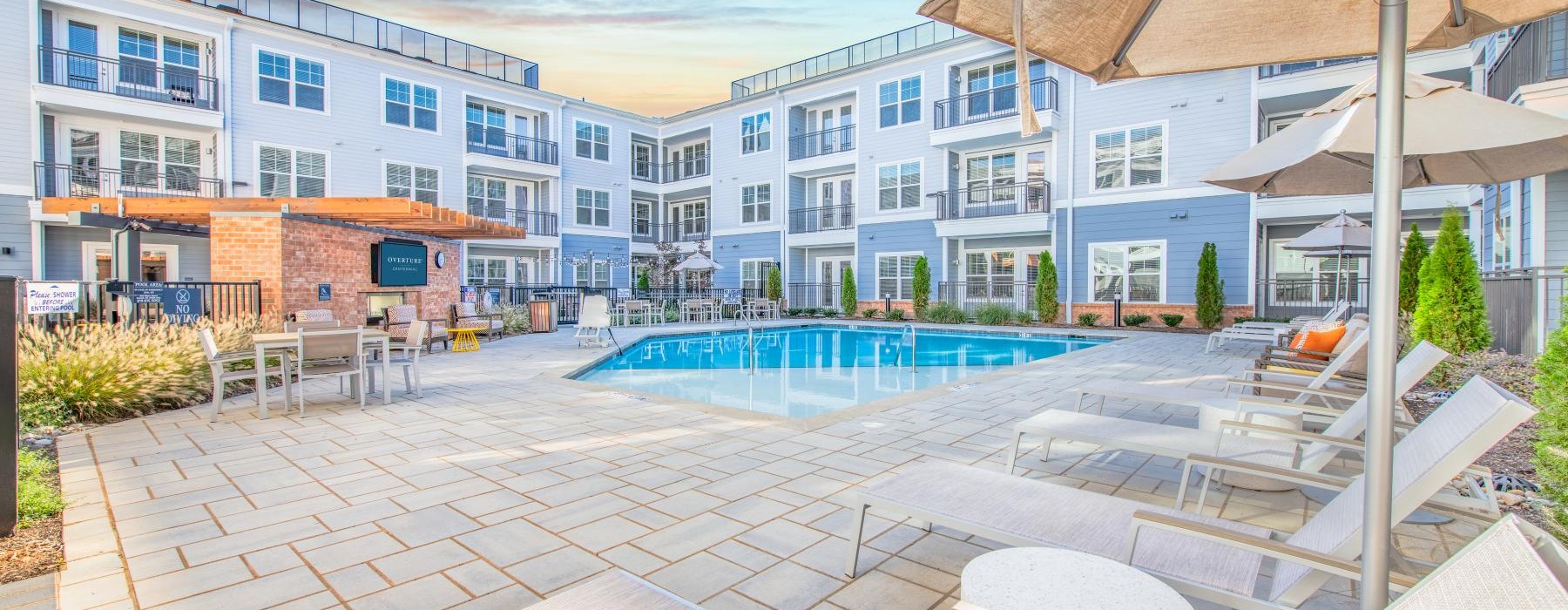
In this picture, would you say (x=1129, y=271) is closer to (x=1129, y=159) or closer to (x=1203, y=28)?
(x=1129, y=159)

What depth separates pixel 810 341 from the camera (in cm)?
1481

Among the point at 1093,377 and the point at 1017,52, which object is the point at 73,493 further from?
the point at 1093,377

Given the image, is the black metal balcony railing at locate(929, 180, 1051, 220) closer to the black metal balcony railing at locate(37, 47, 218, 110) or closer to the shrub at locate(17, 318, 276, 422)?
the shrub at locate(17, 318, 276, 422)

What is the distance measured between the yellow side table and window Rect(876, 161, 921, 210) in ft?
39.9

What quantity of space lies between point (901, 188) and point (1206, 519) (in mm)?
18326

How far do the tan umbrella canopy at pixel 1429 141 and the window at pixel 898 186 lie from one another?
14.8m

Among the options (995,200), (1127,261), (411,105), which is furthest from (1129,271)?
(411,105)

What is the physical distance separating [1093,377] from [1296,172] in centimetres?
318

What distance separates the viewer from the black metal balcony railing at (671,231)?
2525cm

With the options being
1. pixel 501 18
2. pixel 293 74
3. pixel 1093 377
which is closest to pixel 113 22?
pixel 293 74

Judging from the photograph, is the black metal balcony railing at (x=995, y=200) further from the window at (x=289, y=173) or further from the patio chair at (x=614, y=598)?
the patio chair at (x=614, y=598)

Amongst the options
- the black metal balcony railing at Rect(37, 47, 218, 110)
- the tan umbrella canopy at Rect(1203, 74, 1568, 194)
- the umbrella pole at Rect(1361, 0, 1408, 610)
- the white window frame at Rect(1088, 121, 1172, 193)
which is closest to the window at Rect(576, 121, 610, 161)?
the black metal balcony railing at Rect(37, 47, 218, 110)

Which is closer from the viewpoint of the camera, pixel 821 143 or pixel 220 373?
pixel 220 373

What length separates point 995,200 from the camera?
18.5 metres
